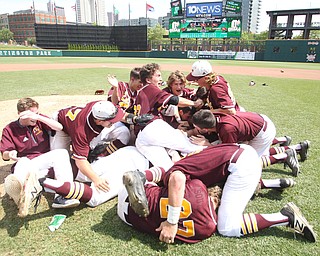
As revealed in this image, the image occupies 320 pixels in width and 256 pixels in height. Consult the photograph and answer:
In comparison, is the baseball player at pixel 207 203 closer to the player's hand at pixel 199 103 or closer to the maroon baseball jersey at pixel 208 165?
the maroon baseball jersey at pixel 208 165

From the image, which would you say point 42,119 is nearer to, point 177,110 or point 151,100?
point 151,100

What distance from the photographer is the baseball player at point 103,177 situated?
2.68 m

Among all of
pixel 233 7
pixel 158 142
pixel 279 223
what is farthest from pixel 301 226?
pixel 233 7

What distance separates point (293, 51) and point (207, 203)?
126 ft

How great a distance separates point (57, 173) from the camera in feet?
9.95

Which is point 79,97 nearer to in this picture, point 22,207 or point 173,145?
point 173,145

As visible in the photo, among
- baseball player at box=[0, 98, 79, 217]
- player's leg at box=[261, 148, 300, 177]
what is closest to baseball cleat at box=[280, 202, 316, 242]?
player's leg at box=[261, 148, 300, 177]

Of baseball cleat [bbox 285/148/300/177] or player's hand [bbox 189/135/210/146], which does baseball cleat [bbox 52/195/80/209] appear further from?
baseball cleat [bbox 285/148/300/177]

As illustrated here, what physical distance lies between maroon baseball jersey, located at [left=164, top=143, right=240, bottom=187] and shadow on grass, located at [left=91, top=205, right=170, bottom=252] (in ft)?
1.77

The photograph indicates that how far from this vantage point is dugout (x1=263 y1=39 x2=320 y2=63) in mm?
33969

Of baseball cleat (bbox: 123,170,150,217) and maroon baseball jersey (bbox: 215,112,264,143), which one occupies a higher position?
maroon baseball jersey (bbox: 215,112,264,143)

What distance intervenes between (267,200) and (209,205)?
106cm

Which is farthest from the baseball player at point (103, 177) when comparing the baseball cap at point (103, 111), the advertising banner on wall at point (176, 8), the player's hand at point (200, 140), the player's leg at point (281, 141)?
the advertising banner on wall at point (176, 8)

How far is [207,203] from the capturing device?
234 centimetres
